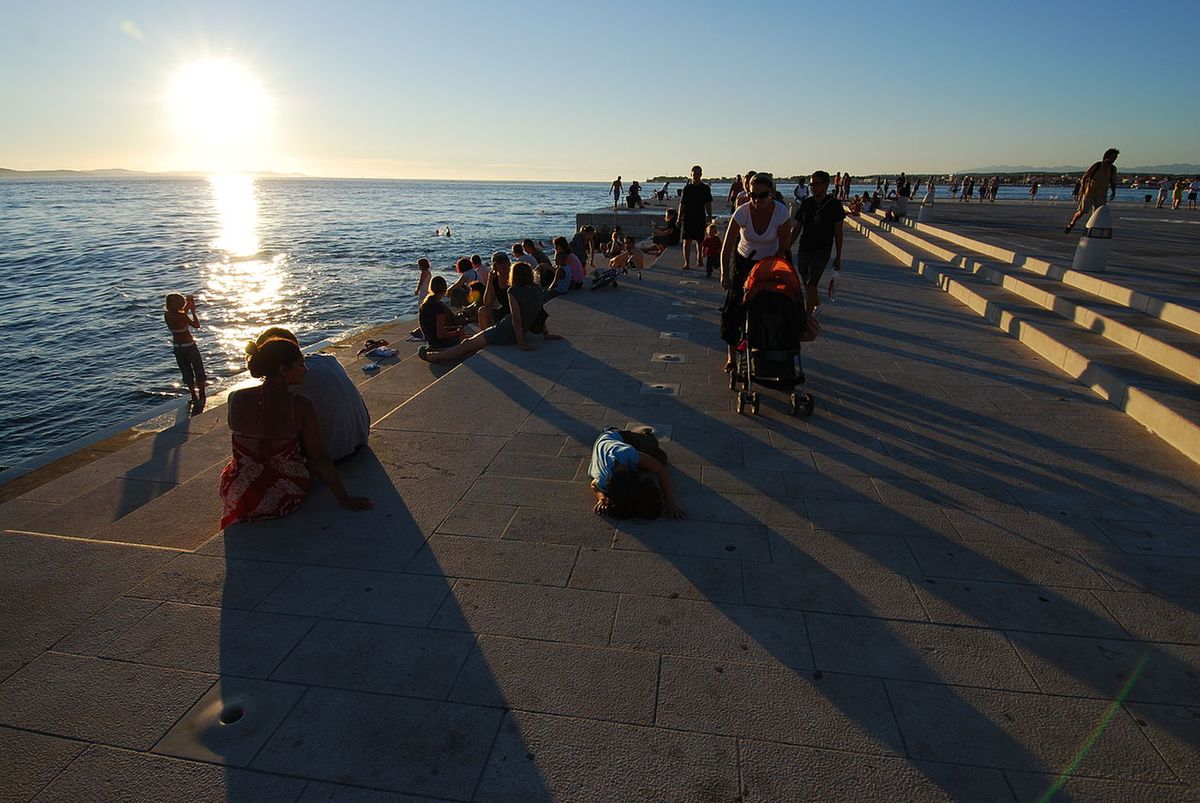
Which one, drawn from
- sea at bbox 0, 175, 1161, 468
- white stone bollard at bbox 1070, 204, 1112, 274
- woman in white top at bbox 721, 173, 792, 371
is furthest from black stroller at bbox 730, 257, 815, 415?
sea at bbox 0, 175, 1161, 468

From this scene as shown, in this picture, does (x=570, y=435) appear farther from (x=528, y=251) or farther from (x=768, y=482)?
(x=528, y=251)

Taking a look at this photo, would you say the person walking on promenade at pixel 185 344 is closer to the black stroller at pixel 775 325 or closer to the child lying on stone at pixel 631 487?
the child lying on stone at pixel 631 487

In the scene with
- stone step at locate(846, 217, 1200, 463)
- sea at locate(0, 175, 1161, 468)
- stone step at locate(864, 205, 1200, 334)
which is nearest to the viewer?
stone step at locate(846, 217, 1200, 463)

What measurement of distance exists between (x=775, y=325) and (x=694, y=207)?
8.12m

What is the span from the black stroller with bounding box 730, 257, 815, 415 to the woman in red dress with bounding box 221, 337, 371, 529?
3438 millimetres

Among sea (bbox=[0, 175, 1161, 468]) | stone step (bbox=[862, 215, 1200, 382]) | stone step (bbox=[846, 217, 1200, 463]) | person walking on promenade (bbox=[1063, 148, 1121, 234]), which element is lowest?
sea (bbox=[0, 175, 1161, 468])

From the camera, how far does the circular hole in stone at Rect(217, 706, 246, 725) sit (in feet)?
7.93

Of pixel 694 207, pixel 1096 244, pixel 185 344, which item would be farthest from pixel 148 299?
pixel 1096 244

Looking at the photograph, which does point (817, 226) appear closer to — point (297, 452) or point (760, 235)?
point (760, 235)

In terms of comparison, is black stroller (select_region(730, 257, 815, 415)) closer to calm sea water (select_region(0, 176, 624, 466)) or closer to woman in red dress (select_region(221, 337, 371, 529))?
woman in red dress (select_region(221, 337, 371, 529))

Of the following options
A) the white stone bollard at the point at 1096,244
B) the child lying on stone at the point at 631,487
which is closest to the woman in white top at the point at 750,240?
the child lying on stone at the point at 631,487

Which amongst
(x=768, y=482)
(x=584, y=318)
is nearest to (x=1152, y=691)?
(x=768, y=482)

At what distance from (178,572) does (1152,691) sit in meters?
4.65

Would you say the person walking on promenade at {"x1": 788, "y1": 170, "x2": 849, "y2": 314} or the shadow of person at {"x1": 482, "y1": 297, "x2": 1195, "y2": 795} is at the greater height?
the person walking on promenade at {"x1": 788, "y1": 170, "x2": 849, "y2": 314}
